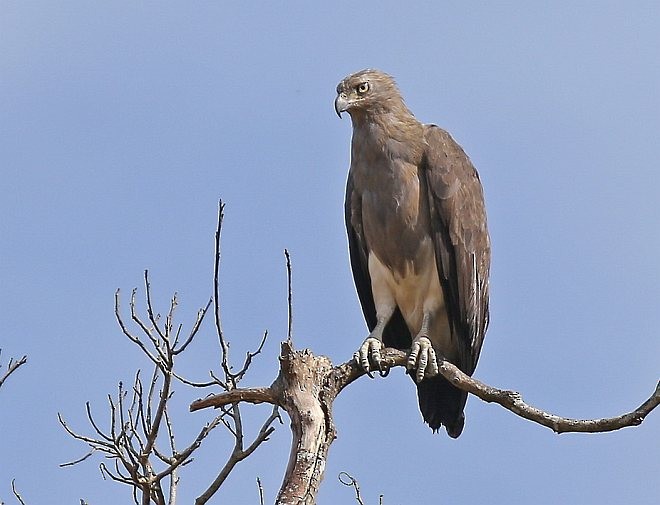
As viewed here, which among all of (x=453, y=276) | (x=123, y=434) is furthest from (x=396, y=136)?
(x=123, y=434)

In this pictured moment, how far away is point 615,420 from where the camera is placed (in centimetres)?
477

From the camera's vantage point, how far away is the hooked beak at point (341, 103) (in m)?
7.31

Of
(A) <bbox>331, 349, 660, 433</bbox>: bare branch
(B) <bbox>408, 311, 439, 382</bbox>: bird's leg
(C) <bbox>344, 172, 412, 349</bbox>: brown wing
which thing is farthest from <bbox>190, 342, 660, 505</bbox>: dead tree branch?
(C) <bbox>344, 172, 412, 349</bbox>: brown wing

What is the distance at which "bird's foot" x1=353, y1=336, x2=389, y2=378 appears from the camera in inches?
243

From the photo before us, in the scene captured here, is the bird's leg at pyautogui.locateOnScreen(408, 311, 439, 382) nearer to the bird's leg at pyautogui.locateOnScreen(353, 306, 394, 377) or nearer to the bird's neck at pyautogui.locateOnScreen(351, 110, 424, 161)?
the bird's leg at pyautogui.locateOnScreen(353, 306, 394, 377)

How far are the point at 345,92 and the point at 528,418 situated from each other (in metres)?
3.02

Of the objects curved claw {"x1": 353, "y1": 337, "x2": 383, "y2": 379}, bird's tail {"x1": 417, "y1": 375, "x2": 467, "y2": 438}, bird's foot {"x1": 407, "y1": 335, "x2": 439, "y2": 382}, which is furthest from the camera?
bird's tail {"x1": 417, "y1": 375, "x2": 467, "y2": 438}

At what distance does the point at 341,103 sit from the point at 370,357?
1842mm

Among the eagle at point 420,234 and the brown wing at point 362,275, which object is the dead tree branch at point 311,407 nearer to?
the eagle at point 420,234

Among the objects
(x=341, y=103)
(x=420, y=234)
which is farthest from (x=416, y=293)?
(x=341, y=103)

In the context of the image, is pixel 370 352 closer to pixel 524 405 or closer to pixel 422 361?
pixel 422 361

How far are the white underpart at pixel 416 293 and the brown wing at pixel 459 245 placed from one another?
66 millimetres

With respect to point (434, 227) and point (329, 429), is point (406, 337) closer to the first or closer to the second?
point (434, 227)

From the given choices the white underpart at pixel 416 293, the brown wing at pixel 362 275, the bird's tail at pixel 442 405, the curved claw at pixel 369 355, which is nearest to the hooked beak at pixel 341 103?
the brown wing at pixel 362 275
